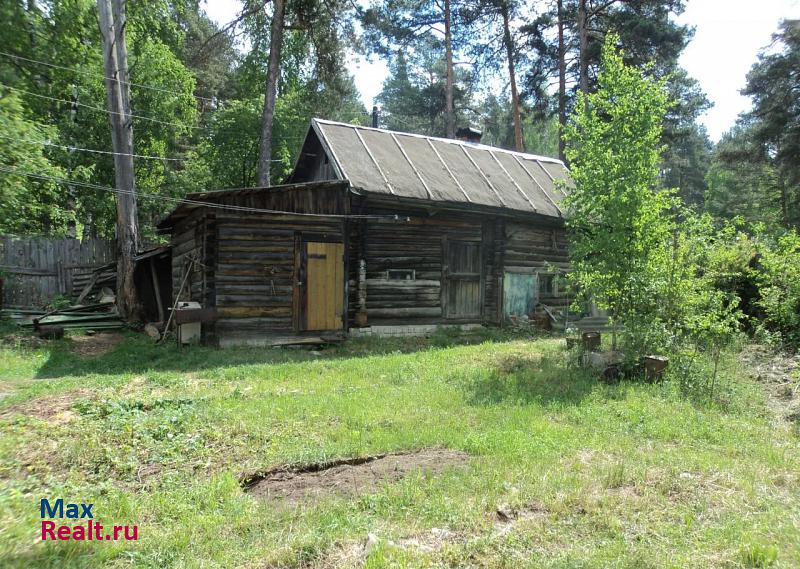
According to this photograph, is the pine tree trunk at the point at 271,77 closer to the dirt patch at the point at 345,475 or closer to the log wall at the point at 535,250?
the log wall at the point at 535,250

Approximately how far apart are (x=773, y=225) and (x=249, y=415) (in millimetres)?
31646

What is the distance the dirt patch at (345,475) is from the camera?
3.77m

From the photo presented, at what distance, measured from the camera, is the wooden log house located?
1062 centimetres

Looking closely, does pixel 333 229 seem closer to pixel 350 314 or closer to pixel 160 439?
pixel 350 314

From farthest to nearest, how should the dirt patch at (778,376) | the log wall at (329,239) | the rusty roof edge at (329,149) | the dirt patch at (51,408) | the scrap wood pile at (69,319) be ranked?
the rusty roof edge at (329,149)
the scrap wood pile at (69,319)
the log wall at (329,239)
the dirt patch at (778,376)
the dirt patch at (51,408)

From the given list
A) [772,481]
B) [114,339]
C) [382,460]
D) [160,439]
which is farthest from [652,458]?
[114,339]

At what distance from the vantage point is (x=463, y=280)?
44.2ft

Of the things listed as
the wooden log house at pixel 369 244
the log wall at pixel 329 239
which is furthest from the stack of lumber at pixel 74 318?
the wooden log house at pixel 369 244

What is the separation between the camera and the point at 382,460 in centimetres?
443

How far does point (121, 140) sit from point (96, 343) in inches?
210

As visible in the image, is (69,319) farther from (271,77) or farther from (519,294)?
(519,294)

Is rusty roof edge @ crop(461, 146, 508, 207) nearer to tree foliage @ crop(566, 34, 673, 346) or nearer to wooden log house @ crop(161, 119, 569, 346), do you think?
wooden log house @ crop(161, 119, 569, 346)

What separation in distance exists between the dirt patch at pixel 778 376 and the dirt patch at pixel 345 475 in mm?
4633

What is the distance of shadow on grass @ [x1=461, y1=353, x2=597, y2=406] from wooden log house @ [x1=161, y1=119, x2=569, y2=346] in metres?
1.89
